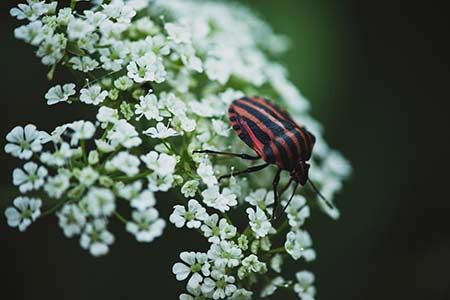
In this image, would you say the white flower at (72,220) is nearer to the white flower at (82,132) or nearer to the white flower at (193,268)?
the white flower at (82,132)

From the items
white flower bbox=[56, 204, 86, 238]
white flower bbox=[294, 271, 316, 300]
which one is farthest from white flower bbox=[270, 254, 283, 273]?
white flower bbox=[56, 204, 86, 238]

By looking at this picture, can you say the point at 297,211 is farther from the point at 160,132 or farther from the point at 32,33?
the point at 32,33

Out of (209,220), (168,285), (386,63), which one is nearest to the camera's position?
(209,220)

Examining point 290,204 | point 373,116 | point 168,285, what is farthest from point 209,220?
point 373,116

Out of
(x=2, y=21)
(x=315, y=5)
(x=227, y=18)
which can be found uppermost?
(x=315, y=5)

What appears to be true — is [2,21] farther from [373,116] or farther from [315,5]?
[373,116]

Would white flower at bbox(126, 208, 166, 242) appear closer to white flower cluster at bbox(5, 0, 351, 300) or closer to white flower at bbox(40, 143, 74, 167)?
white flower cluster at bbox(5, 0, 351, 300)
